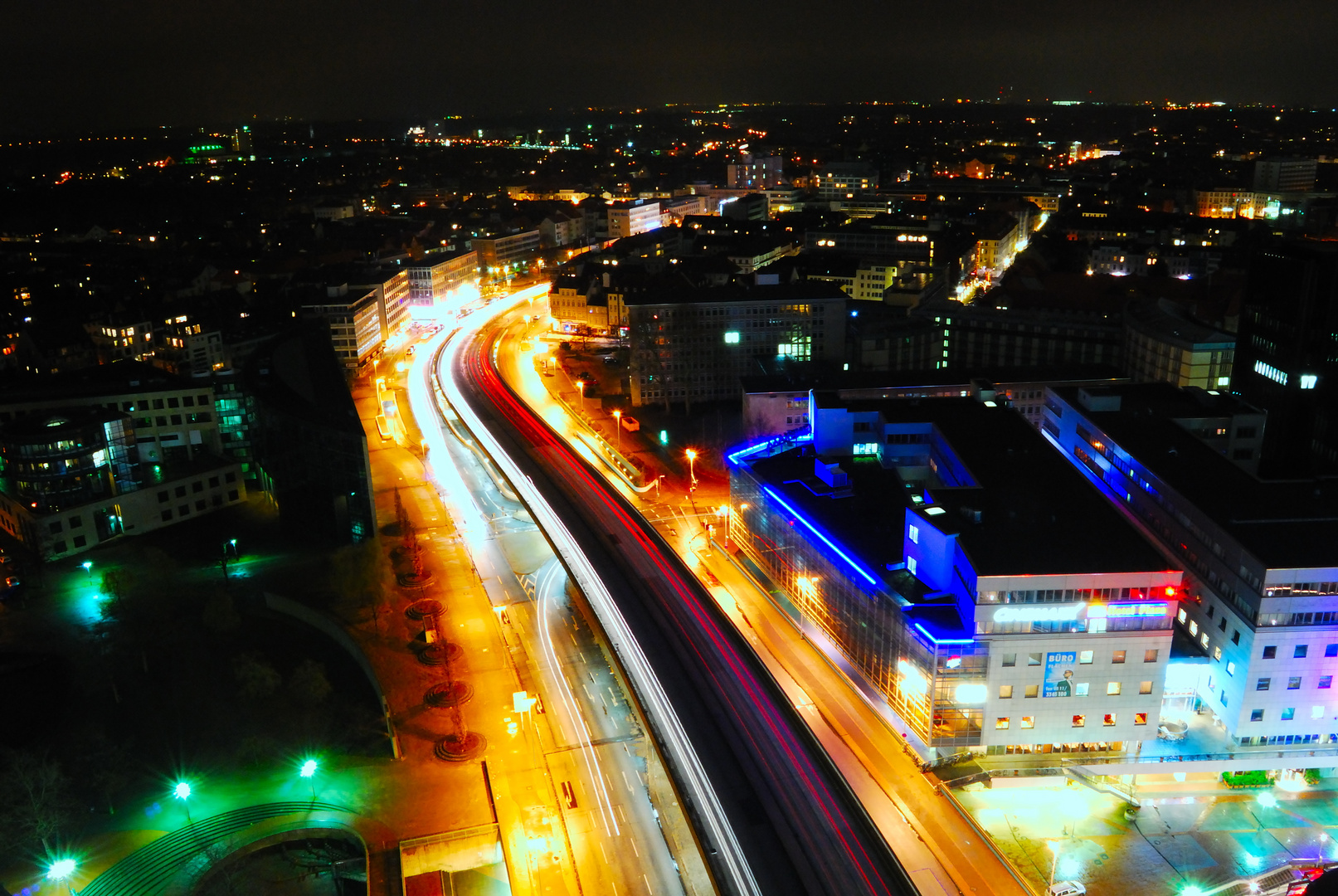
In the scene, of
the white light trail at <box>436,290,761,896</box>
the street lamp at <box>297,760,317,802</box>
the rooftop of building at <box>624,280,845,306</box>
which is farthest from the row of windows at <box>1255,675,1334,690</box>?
the rooftop of building at <box>624,280,845,306</box>

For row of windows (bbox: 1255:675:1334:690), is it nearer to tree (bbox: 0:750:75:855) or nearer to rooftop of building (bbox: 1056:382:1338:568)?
rooftop of building (bbox: 1056:382:1338:568)

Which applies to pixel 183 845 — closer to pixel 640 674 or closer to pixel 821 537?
pixel 640 674

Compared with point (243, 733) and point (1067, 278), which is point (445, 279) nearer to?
point (1067, 278)

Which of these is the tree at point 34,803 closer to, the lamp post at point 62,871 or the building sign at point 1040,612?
the lamp post at point 62,871

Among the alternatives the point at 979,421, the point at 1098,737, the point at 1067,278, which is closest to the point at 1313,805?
the point at 1098,737

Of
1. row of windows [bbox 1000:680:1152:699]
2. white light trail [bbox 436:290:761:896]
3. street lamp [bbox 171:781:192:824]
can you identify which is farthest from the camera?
street lamp [bbox 171:781:192:824]

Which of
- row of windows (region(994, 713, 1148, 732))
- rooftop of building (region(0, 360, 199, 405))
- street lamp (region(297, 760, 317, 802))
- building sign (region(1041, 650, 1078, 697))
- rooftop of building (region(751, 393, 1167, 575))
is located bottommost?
street lamp (region(297, 760, 317, 802))
